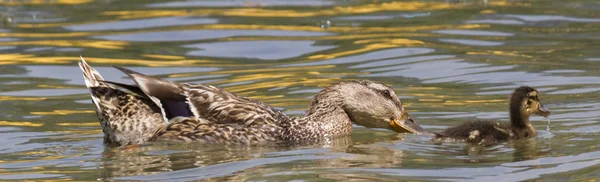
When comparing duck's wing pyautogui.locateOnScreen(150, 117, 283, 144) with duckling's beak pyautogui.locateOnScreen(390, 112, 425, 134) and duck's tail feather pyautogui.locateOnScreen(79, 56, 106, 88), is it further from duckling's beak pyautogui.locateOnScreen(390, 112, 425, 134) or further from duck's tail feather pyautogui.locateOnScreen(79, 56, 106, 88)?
duckling's beak pyautogui.locateOnScreen(390, 112, 425, 134)

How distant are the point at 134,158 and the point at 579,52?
19.3 ft

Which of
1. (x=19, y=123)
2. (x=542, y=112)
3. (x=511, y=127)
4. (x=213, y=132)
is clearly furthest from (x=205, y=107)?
(x=542, y=112)

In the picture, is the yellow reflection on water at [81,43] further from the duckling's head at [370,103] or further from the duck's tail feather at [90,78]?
the duckling's head at [370,103]

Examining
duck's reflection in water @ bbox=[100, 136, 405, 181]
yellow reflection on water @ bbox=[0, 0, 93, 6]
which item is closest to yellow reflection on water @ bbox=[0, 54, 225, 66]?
yellow reflection on water @ bbox=[0, 0, 93, 6]

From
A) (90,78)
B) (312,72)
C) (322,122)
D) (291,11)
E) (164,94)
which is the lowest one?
(312,72)

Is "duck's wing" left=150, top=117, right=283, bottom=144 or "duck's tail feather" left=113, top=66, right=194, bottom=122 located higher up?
"duck's tail feather" left=113, top=66, right=194, bottom=122

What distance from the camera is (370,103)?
33.8ft

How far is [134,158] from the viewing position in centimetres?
923

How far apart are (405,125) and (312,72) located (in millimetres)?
3342

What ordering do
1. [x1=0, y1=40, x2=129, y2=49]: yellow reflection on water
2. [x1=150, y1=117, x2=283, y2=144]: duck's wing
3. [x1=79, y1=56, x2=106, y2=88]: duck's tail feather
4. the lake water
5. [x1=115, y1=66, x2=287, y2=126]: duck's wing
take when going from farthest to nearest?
1. [x1=0, y1=40, x2=129, y2=49]: yellow reflection on water
2. [x1=79, y1=56, x2=106, y2=88]: duck's tail feather
3. [x1=115, y1=66, x2=287, y2=126]: duck's wing
4. [x1=150, y1=117, x2=283, y2=144]: duck's wing
5. the lake water

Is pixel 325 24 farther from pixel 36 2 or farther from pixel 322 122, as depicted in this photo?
pixel 322 122

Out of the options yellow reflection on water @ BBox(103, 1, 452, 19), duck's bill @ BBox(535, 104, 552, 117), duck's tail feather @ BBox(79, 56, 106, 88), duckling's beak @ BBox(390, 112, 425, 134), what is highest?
duck's tail feather @ BBox(79, 56, 106, 88)

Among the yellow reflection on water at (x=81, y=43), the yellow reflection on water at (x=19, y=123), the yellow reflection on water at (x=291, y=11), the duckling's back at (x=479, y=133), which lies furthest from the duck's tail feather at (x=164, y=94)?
the yellow reflection on water at (x=291, y=11)

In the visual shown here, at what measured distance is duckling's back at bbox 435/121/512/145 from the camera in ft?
31.1
